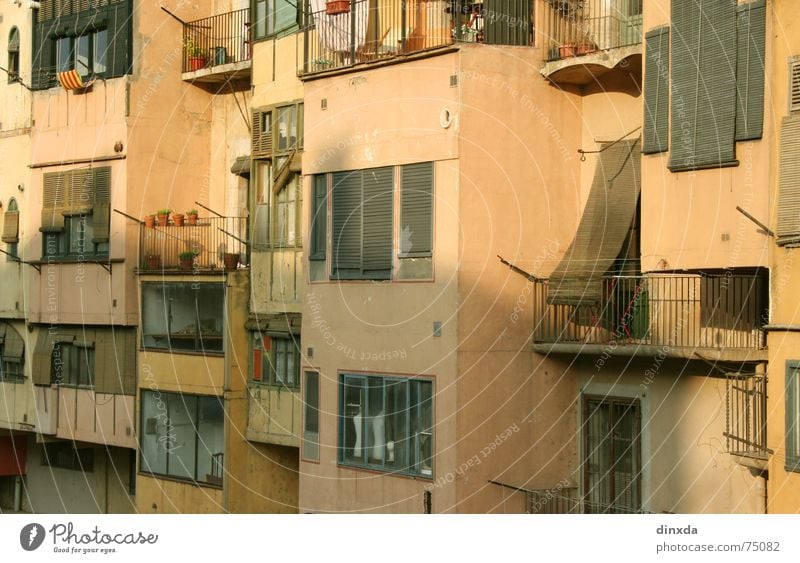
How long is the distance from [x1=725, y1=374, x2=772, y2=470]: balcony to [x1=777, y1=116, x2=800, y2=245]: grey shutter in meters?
2.10

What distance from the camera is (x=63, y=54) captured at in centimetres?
3362

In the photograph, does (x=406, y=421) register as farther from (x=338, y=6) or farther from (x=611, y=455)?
(x=338, y=6)

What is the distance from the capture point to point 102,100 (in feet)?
106

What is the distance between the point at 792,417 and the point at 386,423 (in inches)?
301

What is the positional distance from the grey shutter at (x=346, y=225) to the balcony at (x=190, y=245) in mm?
4668

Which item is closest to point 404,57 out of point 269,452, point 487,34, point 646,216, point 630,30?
point 487,34

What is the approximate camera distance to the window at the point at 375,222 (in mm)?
24281

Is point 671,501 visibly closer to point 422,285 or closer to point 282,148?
point 422,285

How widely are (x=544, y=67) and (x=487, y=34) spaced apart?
1.02 meters

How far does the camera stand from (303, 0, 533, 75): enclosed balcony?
24266 millimetres

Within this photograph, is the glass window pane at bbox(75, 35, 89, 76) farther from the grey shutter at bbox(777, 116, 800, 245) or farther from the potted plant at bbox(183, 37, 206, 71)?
the grey shutter at bbox(777, 116, 800, 245)

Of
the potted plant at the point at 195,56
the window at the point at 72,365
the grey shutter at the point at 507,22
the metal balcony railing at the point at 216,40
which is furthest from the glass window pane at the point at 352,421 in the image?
the potted plant at the point at 195,56

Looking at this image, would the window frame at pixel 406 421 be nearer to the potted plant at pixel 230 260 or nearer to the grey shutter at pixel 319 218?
the grey shutter at pixel 319 218

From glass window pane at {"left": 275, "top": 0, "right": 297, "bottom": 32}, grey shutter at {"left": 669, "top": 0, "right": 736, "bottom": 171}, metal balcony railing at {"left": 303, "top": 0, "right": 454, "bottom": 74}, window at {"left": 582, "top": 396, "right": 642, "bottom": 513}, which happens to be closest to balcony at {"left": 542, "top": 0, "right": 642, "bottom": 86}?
metal balcony railing at {"left": 303, "top": 0, "right": 454, "bottom": 74}
